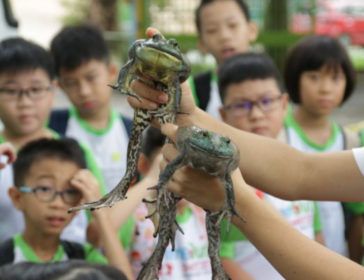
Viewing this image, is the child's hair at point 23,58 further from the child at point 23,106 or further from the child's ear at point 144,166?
the child's ear at point 144,166

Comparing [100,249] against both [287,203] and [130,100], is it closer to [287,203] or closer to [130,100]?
[287,203]

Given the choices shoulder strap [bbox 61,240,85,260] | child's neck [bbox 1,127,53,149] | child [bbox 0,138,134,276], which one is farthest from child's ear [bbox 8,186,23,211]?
child's neck [bbox 1,127,53,149]

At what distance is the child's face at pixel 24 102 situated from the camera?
10.1ft

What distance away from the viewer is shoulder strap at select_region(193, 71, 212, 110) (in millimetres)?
3590

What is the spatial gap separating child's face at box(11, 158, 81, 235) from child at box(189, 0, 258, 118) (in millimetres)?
1016

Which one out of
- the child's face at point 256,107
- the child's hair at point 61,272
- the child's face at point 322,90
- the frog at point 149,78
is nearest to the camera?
the frog at point 149,78

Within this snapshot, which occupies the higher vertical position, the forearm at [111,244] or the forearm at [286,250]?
the forearm at [286,250]

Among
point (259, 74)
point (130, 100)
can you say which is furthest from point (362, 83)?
point (130, 100)

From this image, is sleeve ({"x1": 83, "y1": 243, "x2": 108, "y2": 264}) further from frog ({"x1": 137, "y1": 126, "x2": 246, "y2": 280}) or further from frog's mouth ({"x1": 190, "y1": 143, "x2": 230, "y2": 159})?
frog's mouth ({"x1": 190, "y1": 143, "x2": 230, "y2": 159})

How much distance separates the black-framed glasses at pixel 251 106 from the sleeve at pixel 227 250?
1.99 ft

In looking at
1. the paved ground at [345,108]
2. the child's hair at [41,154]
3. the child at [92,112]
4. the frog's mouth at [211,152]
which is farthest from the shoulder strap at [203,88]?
the paved ground at [345,108]

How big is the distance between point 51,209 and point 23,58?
2.71 ft

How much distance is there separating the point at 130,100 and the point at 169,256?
4.19 ft

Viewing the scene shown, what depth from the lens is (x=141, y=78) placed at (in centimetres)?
152
